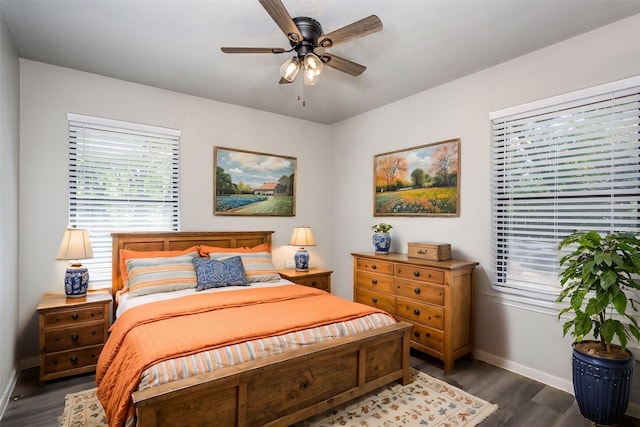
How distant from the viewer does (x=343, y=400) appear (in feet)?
7.30

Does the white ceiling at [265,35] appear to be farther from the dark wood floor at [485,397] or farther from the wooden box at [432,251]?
the dark wood floor at [485,397]

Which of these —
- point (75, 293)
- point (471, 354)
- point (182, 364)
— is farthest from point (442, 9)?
point (75, 293)

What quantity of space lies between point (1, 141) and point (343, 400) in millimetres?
3007

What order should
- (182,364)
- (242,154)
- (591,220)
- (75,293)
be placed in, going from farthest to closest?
(242,154)
(75,293)
(591,220)
(182,364)

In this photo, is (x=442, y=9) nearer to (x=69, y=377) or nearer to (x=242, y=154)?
(x=242, y=154)

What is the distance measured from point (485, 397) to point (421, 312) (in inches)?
32.3

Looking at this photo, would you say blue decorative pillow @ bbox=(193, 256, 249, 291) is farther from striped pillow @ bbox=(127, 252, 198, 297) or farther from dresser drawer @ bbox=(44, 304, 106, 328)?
dresser drawer @ bbox=(44, 304, 106, 328)

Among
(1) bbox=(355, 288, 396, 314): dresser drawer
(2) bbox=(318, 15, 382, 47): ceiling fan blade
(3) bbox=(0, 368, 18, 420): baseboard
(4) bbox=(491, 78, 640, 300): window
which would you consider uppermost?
(2) bbox=(318, 15, 382, 47): ceiling fan blade

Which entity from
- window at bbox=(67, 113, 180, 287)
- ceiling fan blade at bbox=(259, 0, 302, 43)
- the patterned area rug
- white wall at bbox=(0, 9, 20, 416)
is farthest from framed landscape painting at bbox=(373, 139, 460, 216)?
white wall at bbox=(0, 9, 20, 416)

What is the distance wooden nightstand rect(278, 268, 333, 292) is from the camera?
13.0 feet

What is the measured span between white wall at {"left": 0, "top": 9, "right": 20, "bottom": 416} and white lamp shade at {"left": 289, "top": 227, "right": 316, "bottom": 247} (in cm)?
270

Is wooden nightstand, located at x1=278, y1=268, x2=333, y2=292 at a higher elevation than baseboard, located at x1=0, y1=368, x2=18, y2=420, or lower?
higher

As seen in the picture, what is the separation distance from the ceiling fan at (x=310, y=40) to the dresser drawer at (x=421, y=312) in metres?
2.17

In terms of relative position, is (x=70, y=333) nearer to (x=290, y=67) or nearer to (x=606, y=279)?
(x=290, y=67)
